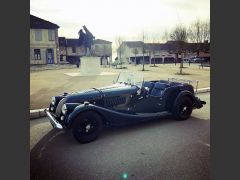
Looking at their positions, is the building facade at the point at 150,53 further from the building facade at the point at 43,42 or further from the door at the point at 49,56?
the door at the point at 49,56

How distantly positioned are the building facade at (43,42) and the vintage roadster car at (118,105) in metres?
31.7

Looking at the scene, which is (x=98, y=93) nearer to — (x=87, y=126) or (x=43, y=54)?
(x=87, y=126)

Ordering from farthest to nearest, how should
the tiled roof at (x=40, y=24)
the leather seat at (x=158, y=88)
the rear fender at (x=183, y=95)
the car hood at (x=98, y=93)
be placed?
the tiled roof at (x=40, y=24) → the leather seat at (x=158, y=88) → the rear fender at (x=183, y=95) → the car hood at (x=98, y=93)

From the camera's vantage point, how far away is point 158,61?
206 feet

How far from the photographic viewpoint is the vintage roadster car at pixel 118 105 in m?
4.88

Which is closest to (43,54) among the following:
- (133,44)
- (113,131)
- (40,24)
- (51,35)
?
(51,35)

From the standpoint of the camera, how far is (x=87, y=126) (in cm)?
492

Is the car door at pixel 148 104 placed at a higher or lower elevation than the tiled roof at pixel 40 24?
lower

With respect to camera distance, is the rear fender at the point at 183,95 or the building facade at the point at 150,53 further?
the building facade at the point at 150,53

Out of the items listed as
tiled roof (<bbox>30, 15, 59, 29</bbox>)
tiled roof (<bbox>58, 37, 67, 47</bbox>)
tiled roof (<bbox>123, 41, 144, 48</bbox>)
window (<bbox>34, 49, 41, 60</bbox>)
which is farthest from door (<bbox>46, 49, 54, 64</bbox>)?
tiled roof (<bbox>123, 41, 144, 48</bbox>)

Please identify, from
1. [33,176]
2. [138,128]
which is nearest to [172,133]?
[138,128]

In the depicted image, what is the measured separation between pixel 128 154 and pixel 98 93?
1.77 metres

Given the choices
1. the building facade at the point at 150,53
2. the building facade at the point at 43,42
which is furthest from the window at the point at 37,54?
the building facade at the point at 150,53

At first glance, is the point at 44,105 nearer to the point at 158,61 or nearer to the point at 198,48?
the point at 198,48
